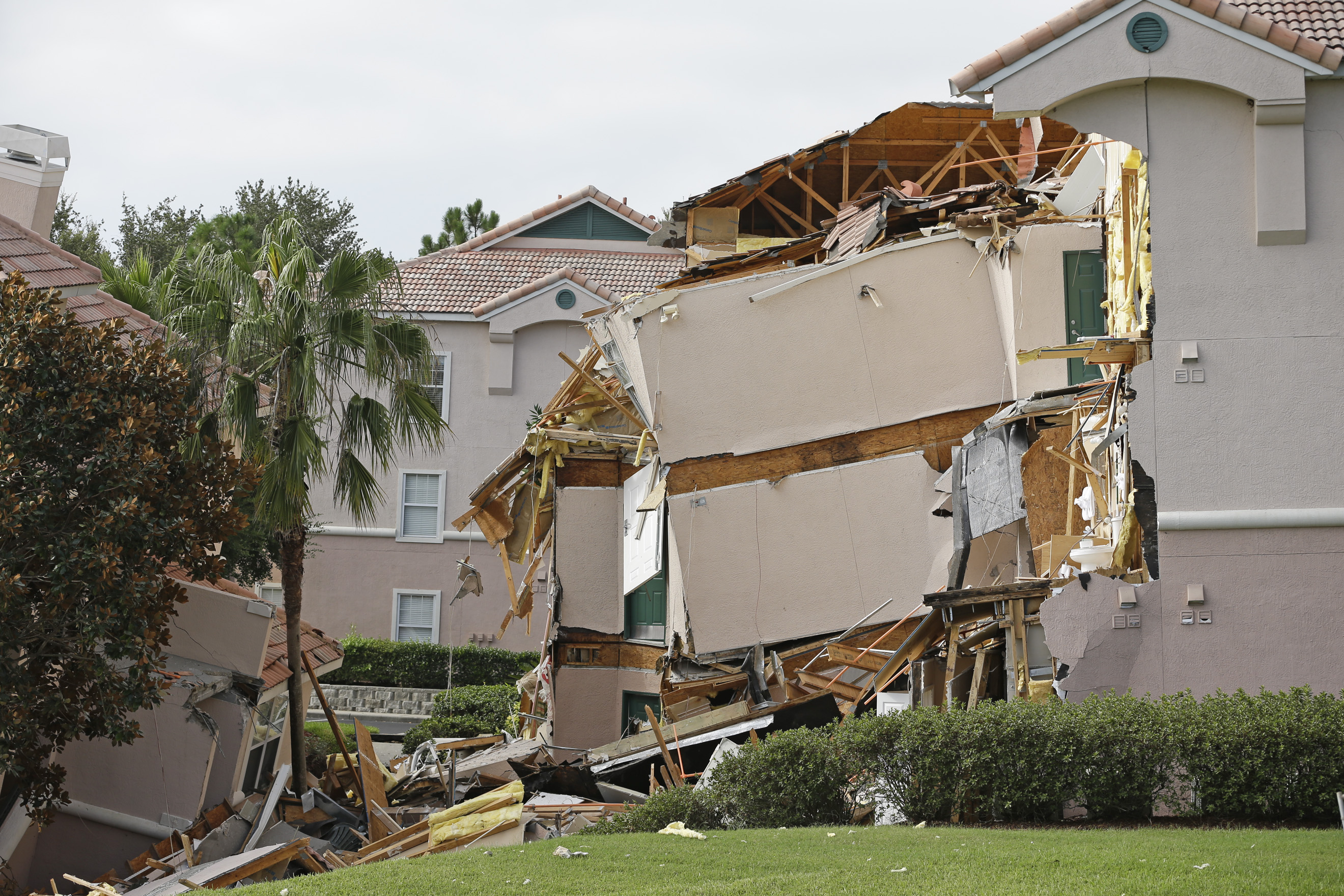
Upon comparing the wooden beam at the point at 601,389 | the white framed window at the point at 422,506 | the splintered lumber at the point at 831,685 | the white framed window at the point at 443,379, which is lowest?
the splintered lumber at the point at 831,685

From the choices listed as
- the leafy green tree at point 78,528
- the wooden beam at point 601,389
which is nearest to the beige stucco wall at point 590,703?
the wooden beam at point 601,389

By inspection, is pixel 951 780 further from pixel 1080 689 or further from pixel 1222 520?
pixel 1222 520

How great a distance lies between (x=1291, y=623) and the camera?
1268 cm

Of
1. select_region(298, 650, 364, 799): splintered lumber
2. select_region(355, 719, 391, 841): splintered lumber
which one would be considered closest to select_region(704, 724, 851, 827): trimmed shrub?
select_region(355, 719, 391, 841): splintered lumber

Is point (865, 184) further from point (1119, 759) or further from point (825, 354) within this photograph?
point (1119, 759)

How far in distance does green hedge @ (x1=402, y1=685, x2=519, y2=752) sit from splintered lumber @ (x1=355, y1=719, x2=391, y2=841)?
7.65m

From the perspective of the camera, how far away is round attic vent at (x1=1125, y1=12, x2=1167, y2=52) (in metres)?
13.4

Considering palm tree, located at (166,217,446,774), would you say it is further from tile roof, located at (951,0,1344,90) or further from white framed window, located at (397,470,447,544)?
white framed window, located at (397,470,447,544)

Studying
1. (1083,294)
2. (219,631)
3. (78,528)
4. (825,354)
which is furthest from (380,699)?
(1083,294)

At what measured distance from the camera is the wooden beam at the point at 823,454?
18406mm

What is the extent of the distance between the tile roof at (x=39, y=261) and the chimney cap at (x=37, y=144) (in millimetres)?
2372

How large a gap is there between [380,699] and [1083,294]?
71.2 ft

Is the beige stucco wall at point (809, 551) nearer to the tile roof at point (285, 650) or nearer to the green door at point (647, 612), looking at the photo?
the green door at point (647, 612)

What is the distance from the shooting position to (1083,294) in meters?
17.4
